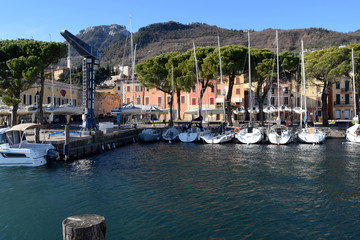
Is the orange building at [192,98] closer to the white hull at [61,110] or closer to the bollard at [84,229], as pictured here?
the white hull at [61,110]

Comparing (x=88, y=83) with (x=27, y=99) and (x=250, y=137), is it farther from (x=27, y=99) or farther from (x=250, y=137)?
(x=27, y=99)

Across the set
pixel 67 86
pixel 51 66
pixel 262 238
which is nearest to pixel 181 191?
pixel 262 238

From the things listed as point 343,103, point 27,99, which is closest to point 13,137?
point 27,99

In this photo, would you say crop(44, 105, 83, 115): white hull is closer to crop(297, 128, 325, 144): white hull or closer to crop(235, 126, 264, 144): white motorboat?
crop(235, 126, 264, 144): white motorboat

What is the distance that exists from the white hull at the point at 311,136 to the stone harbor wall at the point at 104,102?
49015mm

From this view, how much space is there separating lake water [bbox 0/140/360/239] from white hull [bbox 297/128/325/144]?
39.8 ft

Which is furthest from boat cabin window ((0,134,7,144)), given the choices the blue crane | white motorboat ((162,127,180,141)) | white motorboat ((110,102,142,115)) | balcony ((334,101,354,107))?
balcony ((334,101,354,107))

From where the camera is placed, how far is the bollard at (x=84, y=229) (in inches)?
165

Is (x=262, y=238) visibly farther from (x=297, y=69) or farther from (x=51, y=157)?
(x=297, y=69)

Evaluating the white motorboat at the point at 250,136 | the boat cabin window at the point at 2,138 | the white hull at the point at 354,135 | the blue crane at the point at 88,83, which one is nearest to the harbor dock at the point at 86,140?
the blue crane at the point at 88,83

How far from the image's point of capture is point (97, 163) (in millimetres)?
21828

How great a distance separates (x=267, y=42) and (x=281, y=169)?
606 feet

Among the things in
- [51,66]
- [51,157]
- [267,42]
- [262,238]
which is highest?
[267,42]

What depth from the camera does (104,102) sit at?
238ft
